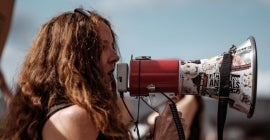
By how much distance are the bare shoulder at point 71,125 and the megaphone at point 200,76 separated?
0.60 m

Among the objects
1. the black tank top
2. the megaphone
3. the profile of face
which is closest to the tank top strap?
the black tank top

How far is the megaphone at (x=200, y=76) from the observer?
254cm

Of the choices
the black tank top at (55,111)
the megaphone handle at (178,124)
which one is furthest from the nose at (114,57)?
the megaphone handle at (178,124)

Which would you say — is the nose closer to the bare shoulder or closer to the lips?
the lips

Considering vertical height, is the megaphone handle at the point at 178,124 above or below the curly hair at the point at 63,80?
below

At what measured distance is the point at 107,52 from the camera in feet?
7.11

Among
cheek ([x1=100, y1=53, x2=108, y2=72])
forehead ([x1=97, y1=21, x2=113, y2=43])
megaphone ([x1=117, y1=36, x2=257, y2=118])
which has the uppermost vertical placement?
forehead ([x1=97, y1=21, x2=113, y2=43])

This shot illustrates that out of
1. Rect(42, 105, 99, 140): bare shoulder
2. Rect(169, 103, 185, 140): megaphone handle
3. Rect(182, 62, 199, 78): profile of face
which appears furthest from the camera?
Rect(182, 62, 199, 78): profile of face

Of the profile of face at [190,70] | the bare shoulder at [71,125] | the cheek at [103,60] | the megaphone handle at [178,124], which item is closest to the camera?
the bare shoulder at [71,125]

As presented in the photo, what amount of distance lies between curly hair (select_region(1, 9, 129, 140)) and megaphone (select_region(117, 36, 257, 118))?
0.43 m

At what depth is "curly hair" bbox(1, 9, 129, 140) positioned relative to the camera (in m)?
2.00

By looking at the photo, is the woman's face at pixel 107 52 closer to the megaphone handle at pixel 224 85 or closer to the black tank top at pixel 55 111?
the black tank top at pixel 55 111

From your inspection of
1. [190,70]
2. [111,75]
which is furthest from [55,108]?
[190,70]

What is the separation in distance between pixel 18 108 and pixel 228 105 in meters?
0.96
